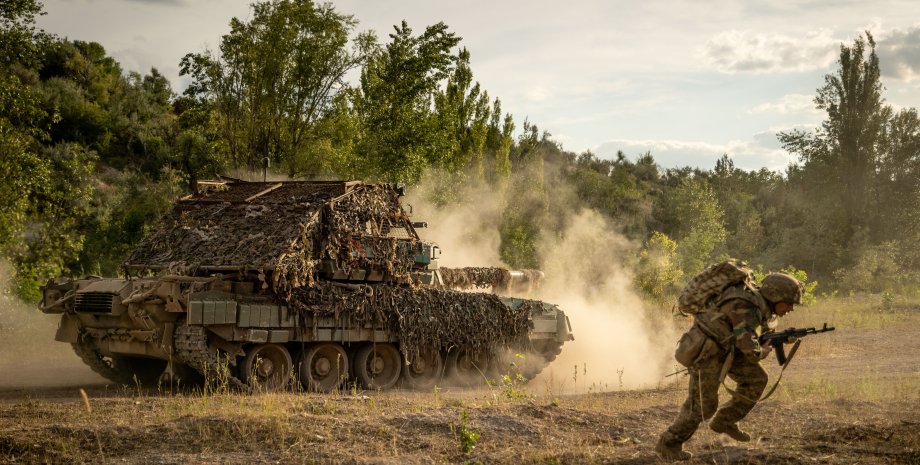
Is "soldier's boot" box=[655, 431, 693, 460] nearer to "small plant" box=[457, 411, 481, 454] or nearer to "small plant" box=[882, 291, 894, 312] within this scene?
"small plant" box=[457, 411, 481, 454]

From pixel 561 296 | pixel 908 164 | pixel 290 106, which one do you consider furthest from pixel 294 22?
pixel 908 164

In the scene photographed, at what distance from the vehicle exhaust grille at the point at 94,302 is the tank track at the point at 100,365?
1.01 metres

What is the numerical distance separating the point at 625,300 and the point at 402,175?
271 inches

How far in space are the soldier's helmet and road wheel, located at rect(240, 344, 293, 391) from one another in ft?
22.9

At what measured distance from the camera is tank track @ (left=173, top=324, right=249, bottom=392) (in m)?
12.4

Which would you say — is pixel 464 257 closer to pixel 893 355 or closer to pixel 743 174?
pixel 893 355

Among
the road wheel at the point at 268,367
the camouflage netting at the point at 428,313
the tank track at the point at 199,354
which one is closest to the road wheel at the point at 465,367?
the camouflage netting at the point at 428,313

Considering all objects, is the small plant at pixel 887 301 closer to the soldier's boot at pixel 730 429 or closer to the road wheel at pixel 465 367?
the road wheel at pixel 465 367

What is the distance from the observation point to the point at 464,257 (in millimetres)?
25344

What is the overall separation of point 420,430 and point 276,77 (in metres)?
21.4

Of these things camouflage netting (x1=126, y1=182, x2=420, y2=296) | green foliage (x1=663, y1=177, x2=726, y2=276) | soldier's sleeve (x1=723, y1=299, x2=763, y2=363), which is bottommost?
soldier's sleeve (x1=723, y1=299, x2=763, y2=363)

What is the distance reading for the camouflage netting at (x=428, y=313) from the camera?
46.0ft

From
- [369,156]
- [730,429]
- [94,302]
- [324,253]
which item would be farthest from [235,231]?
[369,156]

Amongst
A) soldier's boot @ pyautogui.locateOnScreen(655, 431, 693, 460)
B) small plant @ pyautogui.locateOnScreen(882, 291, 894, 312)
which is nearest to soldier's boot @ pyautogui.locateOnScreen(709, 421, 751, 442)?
soldier's boot @ pyautogui.locateOnScreen(655, 431, 693, 460)
